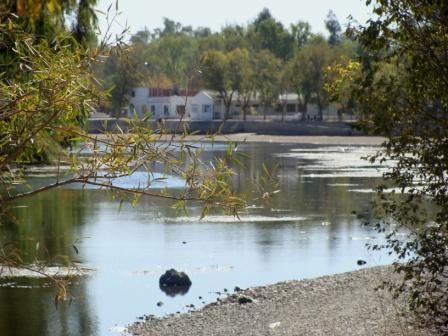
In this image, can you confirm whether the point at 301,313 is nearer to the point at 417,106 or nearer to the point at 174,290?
the point at 174,290

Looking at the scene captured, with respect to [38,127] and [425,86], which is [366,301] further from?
[38,127]

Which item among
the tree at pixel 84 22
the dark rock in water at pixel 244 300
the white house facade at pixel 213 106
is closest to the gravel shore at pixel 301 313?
the dark rock in water at pixel 244 300

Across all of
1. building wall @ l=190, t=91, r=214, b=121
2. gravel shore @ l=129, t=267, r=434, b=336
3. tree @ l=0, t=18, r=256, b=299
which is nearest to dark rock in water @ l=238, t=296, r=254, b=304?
gravel shore @ l=129, t=267, r=434, b=336

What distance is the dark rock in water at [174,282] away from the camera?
18.9m

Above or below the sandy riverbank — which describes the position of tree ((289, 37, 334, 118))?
above

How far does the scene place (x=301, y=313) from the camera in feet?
50.6

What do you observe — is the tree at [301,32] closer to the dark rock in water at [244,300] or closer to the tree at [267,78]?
the tree at [267,78]

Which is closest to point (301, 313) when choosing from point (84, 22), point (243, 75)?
point (84, 22)

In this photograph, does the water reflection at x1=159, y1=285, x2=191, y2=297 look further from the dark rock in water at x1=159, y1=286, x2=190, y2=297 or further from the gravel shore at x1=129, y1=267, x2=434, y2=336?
the gravel shore at x1=129, y1=267, x2=434, y2=336

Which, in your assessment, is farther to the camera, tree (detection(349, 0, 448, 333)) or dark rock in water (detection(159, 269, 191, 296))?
dark rock in water (detection(159, 269, 191, 296))

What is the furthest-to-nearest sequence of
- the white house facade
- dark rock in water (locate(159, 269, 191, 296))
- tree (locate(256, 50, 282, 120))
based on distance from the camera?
1. tree (locate(256, 50, 282, 120))
2. the white house facade
3. dark rock in water (locate(159, 269, 191, 296))

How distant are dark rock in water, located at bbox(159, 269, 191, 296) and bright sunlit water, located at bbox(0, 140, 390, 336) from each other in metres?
0.18

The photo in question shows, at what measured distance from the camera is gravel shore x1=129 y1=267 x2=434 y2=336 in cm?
1344

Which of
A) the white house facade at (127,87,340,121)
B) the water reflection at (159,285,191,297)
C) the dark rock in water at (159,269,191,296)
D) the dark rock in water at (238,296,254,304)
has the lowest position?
the water reflection at (159,285,191,297)
